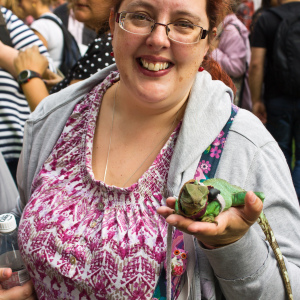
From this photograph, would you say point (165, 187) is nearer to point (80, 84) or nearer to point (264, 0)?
point (80, 84)

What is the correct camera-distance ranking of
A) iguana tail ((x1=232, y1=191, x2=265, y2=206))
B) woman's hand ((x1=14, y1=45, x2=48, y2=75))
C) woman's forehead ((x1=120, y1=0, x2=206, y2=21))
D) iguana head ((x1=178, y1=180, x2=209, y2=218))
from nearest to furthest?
iguana head ((x1=178, y1=180, x2=209, y2=218)) < iguana tail ((x1=232, y1=191, x2=265, y2=206)) < woman's forehead ((x1=120, y1=0, x2=206, y2=21)) < woman's hand ((x1=14, y1=45, x2=48, y2=75))

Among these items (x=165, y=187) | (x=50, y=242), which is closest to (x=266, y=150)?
(x=165, y=187)

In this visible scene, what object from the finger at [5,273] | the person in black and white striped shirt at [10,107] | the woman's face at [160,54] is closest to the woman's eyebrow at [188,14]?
the woman's face at [160,54]

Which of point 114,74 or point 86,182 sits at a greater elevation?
point 114,74

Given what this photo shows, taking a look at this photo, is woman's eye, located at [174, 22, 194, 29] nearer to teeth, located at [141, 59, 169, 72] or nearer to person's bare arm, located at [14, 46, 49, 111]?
teeth, located at [141, 59, 169, 72]

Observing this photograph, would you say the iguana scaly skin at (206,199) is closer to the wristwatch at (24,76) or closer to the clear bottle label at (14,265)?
the clear bottle label at (14,265)

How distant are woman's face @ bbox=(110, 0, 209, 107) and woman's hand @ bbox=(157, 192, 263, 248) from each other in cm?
50

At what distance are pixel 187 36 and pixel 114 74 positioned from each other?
52 cm

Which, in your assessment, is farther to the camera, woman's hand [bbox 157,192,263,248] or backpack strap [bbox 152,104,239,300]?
backpack strap [bbox 152,104,239,300]

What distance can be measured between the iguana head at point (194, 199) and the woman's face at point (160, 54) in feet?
1.65

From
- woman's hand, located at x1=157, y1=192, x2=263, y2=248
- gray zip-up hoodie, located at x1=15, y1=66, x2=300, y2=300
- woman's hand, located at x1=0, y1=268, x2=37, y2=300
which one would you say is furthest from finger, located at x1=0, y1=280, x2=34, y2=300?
woman's hand, located at x1=157, y1=192, x2=263, y2=248

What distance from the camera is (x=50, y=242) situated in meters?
1.53

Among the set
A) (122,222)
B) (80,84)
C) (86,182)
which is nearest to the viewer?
(122,222)

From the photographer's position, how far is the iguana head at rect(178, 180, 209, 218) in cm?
110
